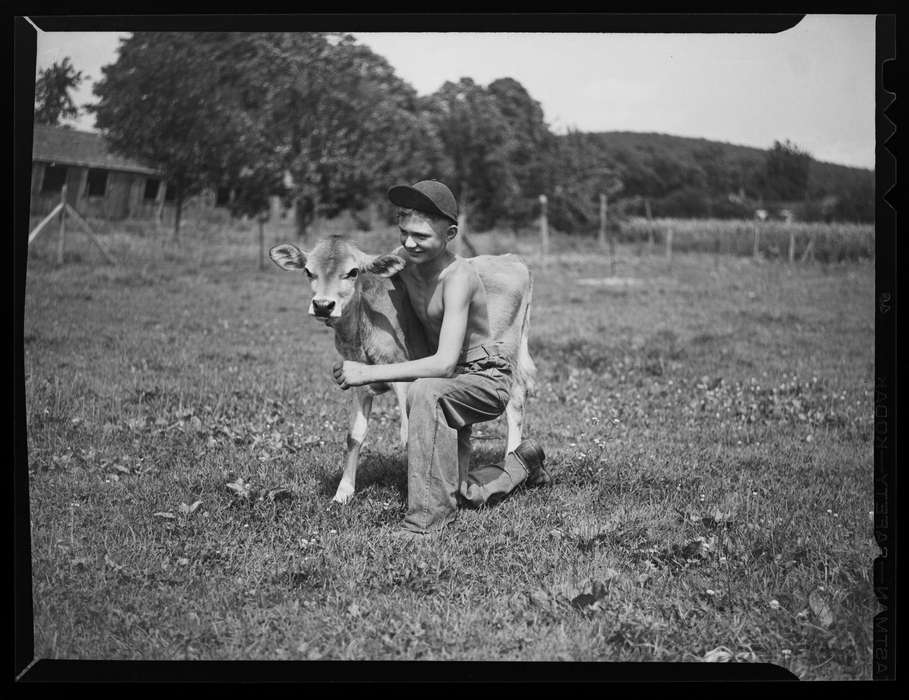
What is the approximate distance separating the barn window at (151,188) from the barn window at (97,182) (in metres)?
0.86

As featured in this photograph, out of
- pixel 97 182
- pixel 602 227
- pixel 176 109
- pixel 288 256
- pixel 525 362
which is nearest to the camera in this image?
pixel 288 256

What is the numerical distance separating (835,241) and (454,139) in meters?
13.1

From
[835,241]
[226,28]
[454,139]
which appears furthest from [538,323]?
[454,139]

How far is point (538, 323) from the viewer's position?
13.4 metres

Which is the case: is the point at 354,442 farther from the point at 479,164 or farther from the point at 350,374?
the point at 479,164

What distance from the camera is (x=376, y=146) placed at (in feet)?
70.2

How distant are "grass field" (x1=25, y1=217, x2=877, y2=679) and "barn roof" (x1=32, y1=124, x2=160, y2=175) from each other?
2.03m

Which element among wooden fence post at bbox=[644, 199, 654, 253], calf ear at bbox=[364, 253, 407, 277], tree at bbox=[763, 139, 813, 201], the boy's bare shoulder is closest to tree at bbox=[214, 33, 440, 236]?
wooden fence post at bbox=[644, 199, 654, 253]

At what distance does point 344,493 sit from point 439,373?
48.3 inches

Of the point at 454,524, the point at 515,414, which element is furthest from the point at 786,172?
the point at 454,524

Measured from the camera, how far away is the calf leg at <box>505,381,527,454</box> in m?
6.80

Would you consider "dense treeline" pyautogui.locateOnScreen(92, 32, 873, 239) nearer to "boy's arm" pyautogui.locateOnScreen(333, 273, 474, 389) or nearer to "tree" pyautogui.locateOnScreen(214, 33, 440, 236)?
"tree" pyautogui.locateOnScreen(214, 33, 440, 236)

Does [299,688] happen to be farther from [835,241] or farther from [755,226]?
[755,226]

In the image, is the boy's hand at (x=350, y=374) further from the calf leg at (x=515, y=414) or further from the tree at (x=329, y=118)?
the tree at (x=329, y=118)
